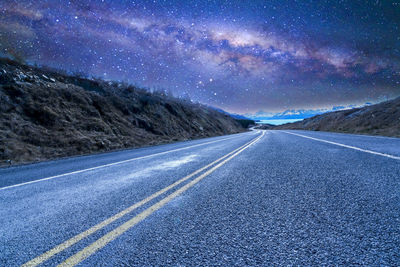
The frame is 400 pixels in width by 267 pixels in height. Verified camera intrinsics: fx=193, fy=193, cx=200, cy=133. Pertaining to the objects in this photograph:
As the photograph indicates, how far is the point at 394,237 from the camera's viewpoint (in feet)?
6.19

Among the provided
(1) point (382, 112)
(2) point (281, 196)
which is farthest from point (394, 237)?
(1) point (382, 112)

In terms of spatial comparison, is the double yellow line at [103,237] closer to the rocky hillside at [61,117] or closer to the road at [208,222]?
the road at [208,222]

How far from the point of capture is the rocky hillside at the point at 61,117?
11.4m

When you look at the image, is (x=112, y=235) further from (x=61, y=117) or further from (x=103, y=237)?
(x=61, y=117)

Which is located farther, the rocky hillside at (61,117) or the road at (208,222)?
the rocky hillside at (61,117)

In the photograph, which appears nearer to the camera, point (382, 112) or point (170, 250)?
point (170, 250)

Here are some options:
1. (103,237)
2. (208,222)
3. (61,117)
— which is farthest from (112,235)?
(61,117)

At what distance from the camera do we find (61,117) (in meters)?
15.3

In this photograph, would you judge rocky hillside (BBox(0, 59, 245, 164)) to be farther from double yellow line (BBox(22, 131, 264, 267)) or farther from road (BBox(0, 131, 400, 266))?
double yellow line (BBox(22, 131, 264, 267))

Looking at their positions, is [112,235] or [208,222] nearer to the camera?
[112,235]

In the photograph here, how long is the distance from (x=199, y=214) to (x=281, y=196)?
148 centimetres

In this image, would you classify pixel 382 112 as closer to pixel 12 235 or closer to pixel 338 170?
pixel 338 170

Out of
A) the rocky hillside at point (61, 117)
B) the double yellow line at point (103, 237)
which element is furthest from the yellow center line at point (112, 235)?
the rocky hillside at point (61, 117)

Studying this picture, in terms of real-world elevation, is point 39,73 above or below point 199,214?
above
